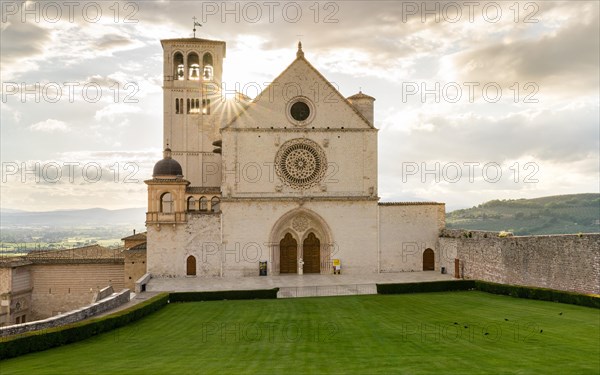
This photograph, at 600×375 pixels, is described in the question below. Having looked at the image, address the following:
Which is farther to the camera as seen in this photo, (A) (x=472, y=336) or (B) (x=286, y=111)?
(B) (x=286, y=111)

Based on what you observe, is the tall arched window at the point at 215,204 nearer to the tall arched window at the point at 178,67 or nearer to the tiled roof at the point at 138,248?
the tiled roof at the point at 138,248

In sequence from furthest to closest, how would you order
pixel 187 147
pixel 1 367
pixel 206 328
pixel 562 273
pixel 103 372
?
pixel 187 147 → pixel 562 273 → pixel 206 328 → pixel 1 367 → pixel 103 372

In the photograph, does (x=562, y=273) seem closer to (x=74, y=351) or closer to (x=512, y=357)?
(x=512, y=357)

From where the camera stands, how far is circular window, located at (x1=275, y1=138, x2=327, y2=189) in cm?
3884

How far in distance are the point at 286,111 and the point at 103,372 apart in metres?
28.6

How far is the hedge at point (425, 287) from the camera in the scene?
3009 centimetres

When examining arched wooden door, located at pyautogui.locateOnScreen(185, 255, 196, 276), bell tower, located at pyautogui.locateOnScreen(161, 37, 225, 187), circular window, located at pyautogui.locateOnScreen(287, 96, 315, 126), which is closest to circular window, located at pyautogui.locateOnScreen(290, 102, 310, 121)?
circular window, located at pyautogui.locateOnScreen(287, 96, 315, 126)

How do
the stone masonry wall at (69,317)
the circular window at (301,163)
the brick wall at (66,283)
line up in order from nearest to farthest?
1. the stone masonry wall at (69,317)
2. the brick wall at (66,283)
3. the circular window at (301,163)

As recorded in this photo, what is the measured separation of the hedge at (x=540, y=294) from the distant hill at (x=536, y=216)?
7730cm

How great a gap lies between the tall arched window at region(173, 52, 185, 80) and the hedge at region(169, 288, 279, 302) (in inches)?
1061

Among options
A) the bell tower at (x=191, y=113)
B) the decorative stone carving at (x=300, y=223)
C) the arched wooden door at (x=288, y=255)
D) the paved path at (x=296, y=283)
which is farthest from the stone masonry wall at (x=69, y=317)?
the bell tower at (x=191, y=113)

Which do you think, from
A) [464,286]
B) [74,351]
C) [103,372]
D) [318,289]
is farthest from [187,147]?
[103,372]

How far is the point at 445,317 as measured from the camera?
66.3 ft

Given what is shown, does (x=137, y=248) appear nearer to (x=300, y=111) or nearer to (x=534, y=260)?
(x=300, y=111)
